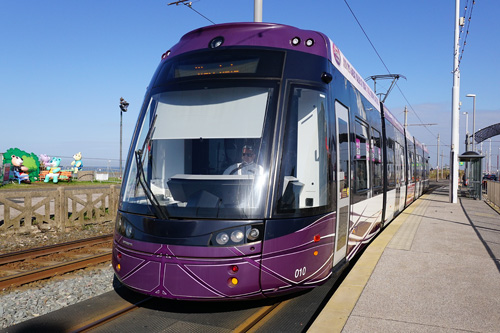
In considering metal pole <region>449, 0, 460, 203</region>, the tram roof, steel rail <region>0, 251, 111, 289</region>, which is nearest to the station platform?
the tram roof

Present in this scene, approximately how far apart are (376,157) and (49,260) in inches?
270

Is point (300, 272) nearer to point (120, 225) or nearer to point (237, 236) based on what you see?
point (237, 236)

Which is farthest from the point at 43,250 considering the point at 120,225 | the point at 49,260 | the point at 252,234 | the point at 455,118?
the point at 455,118

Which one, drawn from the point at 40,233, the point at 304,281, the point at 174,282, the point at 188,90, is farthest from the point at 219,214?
the point at 40,233

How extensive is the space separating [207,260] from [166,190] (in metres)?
1.04

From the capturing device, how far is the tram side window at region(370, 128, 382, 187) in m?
8.35

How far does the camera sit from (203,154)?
498cm

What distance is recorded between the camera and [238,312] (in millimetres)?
5207

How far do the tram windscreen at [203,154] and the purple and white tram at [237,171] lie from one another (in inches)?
0.5

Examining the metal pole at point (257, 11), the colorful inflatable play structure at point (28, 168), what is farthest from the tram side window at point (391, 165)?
the colorful inflatable play structure at point (28, 168)

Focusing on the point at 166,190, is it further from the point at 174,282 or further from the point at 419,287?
the point at 419,287

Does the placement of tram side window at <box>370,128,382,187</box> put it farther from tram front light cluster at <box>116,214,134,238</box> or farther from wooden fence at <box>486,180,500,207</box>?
wooden fence at <box>486,180,500,207</box>

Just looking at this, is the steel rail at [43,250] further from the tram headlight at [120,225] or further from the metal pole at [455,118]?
the metal pole at [455,118]

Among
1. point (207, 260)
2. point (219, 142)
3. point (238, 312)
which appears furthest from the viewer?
point (238, 312)
